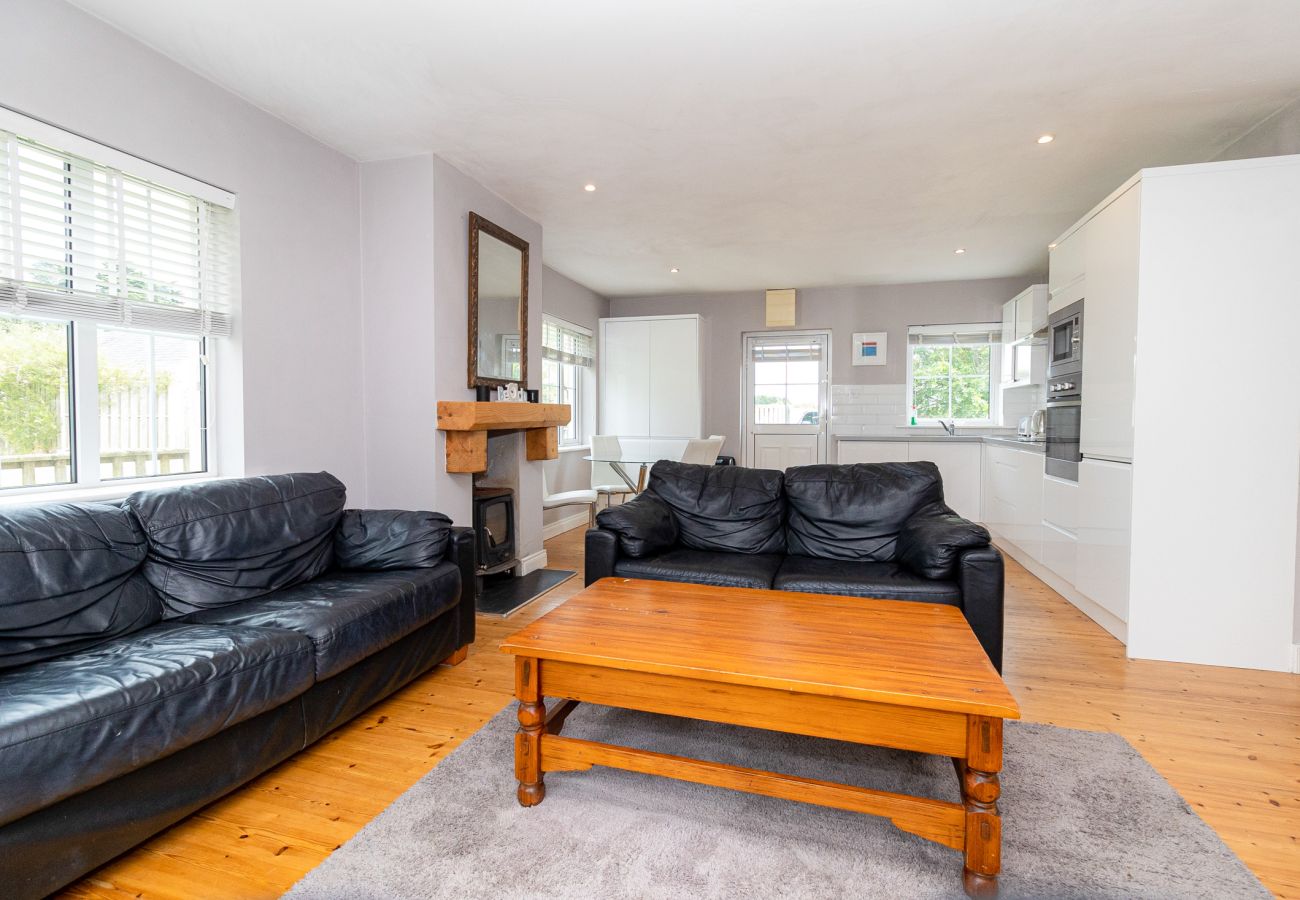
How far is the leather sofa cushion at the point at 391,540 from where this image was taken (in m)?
2.79

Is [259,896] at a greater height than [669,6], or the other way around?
[669,6]

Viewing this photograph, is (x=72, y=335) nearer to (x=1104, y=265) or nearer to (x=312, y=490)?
(x=312, y=490)

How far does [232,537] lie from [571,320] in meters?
4.57

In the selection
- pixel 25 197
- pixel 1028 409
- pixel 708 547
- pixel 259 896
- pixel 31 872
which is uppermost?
pixel 25 197

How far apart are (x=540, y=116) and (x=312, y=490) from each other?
203 centimetres

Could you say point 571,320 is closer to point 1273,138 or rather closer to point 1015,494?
point 1015,494

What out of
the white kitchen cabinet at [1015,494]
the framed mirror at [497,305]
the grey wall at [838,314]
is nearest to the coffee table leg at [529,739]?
the framed mirror at [497,305]

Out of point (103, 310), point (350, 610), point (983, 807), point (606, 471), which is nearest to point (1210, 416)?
point (983, 807)

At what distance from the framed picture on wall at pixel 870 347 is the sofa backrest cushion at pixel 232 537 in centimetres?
563

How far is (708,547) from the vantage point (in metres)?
3.42

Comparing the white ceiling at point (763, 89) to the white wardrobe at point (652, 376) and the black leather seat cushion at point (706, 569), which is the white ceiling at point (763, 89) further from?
the white wardrobe at point (652, 376)

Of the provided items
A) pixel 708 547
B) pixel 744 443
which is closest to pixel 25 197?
pixel 708 547

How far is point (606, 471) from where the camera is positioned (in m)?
6.25

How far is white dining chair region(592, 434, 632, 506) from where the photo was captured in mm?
5383
